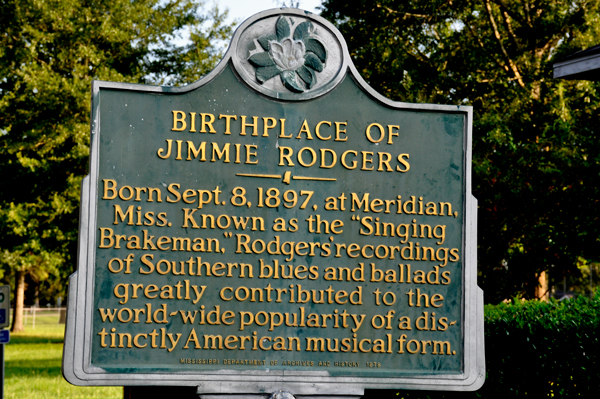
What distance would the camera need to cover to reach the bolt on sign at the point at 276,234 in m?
3.92

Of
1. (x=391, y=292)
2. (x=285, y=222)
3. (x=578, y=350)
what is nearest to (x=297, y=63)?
(x=285, y=222)

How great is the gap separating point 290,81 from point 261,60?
243mm

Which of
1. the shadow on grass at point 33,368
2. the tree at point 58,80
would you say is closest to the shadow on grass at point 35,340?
the shadow on grass at point 33,368

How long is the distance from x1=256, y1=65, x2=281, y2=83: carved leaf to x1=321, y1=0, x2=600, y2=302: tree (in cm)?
682

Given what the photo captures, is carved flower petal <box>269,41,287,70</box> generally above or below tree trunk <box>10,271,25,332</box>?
above

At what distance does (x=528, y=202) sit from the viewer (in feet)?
34.1

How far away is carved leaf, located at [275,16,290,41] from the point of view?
4195 millimetres

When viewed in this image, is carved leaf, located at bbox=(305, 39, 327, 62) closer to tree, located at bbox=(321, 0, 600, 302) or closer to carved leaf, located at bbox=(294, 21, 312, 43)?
carved leaf, located at bbox=(294, 21, 312, 43)

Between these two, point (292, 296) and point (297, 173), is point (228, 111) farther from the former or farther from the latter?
point (292, 296)

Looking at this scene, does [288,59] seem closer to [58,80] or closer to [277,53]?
[277,53]

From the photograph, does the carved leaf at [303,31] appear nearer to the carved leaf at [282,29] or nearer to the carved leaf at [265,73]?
the carved leaf at [282,29]

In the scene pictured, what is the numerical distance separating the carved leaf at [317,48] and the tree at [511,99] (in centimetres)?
656

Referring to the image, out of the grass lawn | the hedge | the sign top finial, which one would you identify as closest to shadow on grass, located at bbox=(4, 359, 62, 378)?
the grass lawn

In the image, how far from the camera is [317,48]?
4262mm
